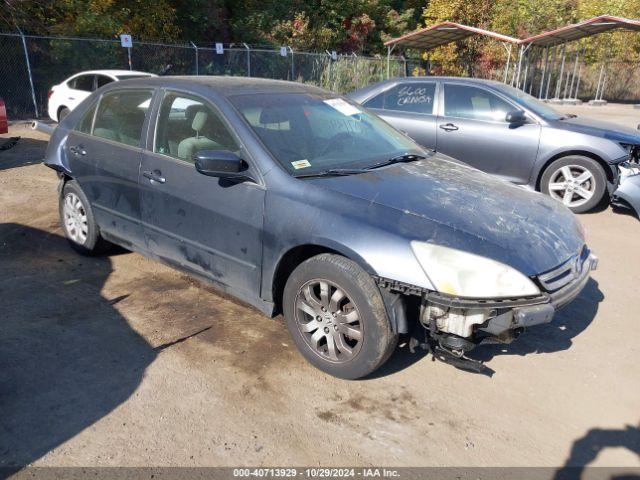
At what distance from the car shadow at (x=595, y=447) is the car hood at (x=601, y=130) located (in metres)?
4.83

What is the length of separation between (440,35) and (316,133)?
20.2 m

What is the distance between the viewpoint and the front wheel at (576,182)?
6699 mm

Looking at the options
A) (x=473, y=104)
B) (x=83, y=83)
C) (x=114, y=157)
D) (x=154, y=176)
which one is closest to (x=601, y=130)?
(x=473, y=104)

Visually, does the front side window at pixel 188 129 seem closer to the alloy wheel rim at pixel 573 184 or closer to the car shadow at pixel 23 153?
the alloy wheel rim at pixel 573 184

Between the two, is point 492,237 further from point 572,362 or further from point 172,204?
point 172,204

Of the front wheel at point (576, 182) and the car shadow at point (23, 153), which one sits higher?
the front wheel at point (576, 182)

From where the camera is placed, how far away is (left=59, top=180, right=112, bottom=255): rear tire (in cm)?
481

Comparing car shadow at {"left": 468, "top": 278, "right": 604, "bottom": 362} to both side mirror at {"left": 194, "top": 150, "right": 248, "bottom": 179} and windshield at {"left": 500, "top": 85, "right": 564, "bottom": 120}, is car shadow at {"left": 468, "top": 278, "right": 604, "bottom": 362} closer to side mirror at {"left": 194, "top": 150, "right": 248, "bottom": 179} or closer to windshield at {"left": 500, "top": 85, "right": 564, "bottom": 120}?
side mirror at {"left": 194, "top": 150, "right": 248, "bottom": 179}

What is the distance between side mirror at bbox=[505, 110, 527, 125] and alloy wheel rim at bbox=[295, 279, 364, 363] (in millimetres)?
4616

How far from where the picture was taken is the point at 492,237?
9.74ft

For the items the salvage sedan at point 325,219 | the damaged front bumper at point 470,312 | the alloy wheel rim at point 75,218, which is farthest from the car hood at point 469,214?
the alloy wheel rim at point 75,218

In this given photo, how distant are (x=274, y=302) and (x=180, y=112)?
1.59 metres

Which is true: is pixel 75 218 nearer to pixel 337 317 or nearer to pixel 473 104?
pixel 337 317

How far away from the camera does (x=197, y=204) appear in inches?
147
